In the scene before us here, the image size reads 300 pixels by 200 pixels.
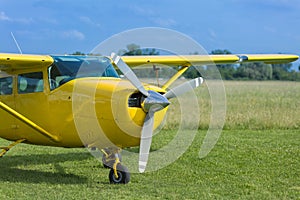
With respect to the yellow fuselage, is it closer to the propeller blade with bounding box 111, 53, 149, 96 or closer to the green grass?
the propeller blade with bounding box 111, 53, 149, 96

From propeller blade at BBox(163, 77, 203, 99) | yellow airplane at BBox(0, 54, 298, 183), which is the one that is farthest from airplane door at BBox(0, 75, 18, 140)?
propeller blade at BBox(163, 77, 203, 99)

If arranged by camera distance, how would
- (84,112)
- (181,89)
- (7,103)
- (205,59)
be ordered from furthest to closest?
(205,59)
(7,103)
(181,89)
(84,112)

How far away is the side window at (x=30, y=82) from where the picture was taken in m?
8.61

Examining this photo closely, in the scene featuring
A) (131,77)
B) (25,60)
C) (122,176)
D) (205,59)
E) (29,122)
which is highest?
(25,60)

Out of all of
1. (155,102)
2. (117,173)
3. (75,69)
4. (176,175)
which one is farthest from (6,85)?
(176,175)

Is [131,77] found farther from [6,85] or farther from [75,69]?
[6,85]

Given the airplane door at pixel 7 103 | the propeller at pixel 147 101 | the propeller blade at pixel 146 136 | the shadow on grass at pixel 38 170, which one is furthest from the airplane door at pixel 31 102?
the propeller blade at pixel 146 136

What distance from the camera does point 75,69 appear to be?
27.1ft

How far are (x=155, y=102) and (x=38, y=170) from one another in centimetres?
363

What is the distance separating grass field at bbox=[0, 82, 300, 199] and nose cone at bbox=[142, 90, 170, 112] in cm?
133

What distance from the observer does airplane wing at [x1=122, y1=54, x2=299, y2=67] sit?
1096 cm

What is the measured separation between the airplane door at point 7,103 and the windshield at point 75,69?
3.45ft

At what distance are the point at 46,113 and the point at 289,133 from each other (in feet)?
28.1

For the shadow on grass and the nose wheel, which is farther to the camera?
the shadow on grass
